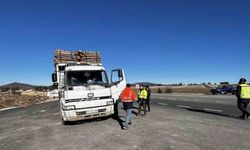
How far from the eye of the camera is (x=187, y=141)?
26.2 feet

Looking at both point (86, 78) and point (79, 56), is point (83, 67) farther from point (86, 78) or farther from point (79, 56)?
point (79, 56)

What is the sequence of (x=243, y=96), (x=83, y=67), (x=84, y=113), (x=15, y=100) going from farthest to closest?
1. (x=15, y=100)
2. (x=83, y=67)
3. (x=243, y=96)
4. (x=84, y=113)

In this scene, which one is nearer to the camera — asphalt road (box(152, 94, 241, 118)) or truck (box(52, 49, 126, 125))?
truck (box(52, 49, 126, 125))

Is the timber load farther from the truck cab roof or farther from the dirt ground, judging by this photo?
the dirt ground

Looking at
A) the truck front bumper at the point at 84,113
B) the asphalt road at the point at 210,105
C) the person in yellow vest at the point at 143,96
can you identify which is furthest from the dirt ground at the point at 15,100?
the truck front bumper at the point at 84,113

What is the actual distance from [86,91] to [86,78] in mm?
1341

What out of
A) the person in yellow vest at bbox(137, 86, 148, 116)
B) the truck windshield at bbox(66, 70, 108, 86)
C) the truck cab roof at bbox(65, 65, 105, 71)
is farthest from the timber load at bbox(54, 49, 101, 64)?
the person in yellow vest at bbox(137, 86, 148, 116)

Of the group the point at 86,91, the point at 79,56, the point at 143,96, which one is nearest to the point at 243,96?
the point at 143,96

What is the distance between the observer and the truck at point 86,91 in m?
11.6

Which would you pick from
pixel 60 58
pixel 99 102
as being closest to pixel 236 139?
pixel 99 102

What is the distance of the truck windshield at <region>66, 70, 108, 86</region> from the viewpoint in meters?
12.6

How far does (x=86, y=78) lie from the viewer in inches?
513

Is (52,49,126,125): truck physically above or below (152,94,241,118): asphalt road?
above

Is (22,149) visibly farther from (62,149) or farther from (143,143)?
(143,143)
